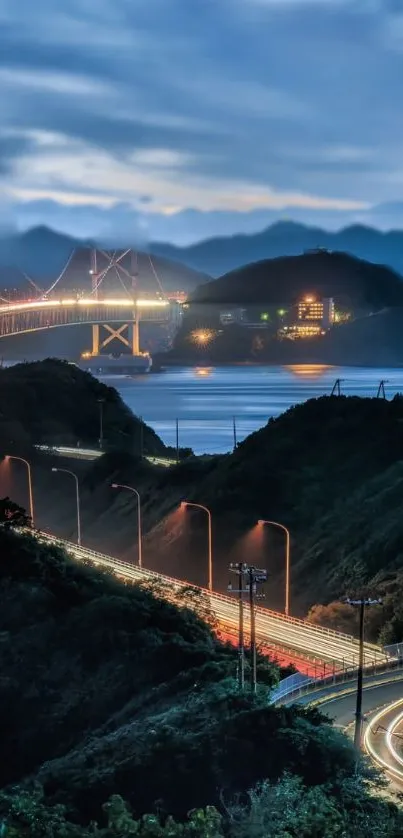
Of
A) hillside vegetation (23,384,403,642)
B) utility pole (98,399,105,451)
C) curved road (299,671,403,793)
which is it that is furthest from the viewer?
utility pole (98,399,105,451)

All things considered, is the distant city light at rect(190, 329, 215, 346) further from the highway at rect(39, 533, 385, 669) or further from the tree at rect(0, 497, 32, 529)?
the highway at rect(39, 533, 385, 669)

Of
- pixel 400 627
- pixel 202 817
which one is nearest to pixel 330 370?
pixel 400 627

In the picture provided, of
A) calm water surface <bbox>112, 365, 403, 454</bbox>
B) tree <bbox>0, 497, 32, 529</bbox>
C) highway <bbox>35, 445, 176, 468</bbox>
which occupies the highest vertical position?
tree <bbox>0, 497, 32, 529</bbox>

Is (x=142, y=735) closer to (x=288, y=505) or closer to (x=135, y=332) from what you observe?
(x=288, y=505)

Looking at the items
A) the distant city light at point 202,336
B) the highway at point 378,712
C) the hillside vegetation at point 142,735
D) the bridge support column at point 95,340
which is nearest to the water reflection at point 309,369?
A: the distant city light at point 202,336

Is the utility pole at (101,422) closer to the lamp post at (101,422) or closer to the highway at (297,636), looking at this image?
the lamp post at (101,422)

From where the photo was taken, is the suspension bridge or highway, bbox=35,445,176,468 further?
the suspension bridge

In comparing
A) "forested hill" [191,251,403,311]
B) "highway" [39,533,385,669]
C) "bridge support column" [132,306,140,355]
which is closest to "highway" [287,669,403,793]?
"highway" [39,533,385,669]

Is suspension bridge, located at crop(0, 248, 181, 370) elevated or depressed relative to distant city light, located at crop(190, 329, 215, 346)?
elevated
